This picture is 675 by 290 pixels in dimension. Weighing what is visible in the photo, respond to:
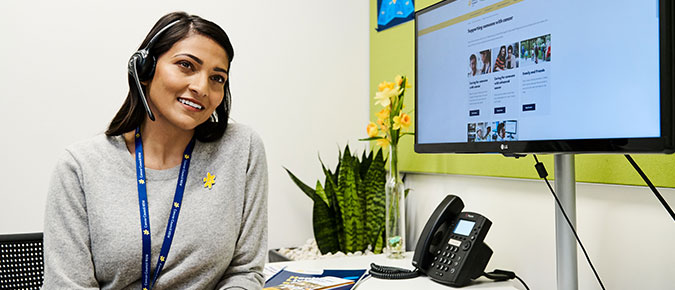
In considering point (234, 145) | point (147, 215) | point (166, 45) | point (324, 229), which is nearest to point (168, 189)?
point (147, 215)

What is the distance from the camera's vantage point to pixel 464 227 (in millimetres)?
1258

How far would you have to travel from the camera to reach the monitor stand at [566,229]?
3.33ft

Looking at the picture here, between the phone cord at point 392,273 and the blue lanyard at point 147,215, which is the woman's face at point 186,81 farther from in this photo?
the phone cord at point 392,273

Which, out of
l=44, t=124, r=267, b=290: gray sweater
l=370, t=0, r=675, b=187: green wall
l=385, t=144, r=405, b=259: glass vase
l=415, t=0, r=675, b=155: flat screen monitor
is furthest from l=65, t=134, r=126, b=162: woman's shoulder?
l=370, t=0, r=675, b=187: green wall

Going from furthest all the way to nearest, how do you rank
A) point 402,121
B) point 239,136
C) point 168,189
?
point 402,121, point 239,136, point 168,189

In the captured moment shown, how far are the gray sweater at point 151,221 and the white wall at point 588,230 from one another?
72 centimetres

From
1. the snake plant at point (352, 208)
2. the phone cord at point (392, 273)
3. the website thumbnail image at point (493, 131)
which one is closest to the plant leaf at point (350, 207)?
the snake plant at point (352, 208)

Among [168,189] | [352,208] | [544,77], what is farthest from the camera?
[352,208]

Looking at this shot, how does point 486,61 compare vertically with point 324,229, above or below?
above

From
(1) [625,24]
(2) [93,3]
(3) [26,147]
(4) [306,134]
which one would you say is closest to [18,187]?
(3) [26,147]

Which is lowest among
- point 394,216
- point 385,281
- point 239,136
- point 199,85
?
point 385,281

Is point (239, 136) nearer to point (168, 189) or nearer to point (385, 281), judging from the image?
point (168, 189)

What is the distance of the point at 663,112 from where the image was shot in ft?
2.64

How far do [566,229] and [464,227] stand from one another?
0.28 metres
